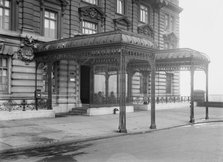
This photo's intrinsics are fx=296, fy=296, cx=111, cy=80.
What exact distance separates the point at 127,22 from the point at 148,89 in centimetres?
776

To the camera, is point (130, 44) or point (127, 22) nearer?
point (130, 44)

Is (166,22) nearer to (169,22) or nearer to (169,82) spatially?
(169,22)

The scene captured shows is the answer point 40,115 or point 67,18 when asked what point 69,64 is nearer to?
point 67,18

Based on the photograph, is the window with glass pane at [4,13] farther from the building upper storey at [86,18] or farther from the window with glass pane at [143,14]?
the window with glass pane at [143,14]

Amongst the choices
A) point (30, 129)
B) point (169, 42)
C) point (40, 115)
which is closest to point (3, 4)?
point (40, 115)

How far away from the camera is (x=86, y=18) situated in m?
23.8

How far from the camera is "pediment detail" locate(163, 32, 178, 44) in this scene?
34669 millimetres

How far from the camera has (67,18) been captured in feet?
73.5

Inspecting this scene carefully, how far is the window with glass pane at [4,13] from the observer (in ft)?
60.2

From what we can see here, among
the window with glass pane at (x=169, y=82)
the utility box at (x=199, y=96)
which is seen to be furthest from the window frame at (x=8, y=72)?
the utility box at (x=199, y=96)

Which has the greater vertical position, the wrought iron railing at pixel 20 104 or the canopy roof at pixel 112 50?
the canopy roof at pixel 112 50

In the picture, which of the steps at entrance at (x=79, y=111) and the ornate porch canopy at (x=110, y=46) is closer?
the ornate porch canopy at (x=110, y=46)

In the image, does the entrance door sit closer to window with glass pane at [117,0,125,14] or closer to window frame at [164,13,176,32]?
window with glass pane at [117,0,125,14]

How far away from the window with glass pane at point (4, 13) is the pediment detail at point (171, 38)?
66.4ft
